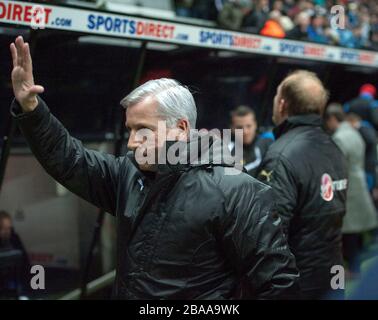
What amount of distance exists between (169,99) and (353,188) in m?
4.23

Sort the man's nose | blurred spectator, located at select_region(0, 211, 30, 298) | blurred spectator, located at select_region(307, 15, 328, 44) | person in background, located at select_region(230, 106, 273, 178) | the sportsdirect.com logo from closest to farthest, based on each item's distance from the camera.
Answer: the man's nose → the sportsdirect.com logo → blurred spectator, located at select_region(0, 211, 30, 298) → person in background, located at select_region(230, 106, 273, 178) → blurred spectator, located at select_region(307, 15, 328, 44)

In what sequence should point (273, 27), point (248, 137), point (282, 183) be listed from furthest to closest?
point (273, 27)
point (248, 137)
point (282, 183)

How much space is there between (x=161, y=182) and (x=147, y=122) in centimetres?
21

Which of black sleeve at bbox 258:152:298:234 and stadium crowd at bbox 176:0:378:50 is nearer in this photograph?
black sleeve at bbox 258:152:298:234

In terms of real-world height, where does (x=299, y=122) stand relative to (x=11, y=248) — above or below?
above

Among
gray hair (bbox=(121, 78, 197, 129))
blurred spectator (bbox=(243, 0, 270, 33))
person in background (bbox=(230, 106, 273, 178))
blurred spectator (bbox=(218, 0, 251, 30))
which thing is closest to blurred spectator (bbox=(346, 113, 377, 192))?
person in background (bbox=(230, 106, 273, 178))

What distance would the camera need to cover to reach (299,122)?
115 inches

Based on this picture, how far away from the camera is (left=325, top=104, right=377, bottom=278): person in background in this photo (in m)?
5.66

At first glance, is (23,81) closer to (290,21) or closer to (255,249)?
(255,249)

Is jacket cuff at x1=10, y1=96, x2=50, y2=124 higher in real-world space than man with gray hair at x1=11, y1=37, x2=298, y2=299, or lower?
higher

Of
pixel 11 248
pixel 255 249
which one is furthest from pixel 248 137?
pixel 255 249

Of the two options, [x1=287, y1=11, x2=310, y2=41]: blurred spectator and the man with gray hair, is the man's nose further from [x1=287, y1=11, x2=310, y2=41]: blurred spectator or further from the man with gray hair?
[x1=287, y1=11, x2=310, y2=41]: blurred spectator

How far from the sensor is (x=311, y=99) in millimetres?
2961

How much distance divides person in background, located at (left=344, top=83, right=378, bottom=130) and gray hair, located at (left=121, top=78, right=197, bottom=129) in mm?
5316
